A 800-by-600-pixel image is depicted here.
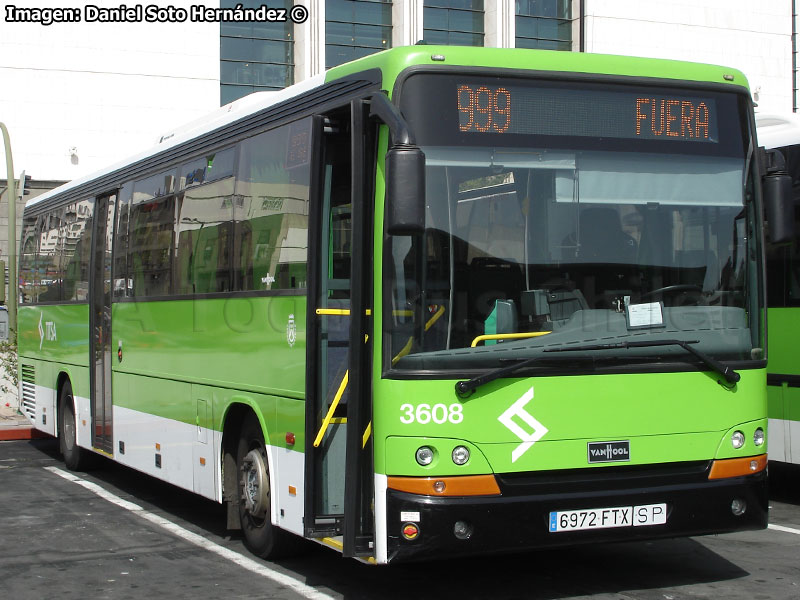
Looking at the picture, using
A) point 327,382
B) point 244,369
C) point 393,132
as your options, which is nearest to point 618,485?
point 327,382

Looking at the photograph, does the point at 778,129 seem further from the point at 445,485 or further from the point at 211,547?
the point at 211,547

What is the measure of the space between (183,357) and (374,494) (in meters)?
3.53

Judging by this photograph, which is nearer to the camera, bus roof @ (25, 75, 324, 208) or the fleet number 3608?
the fleet number 3608

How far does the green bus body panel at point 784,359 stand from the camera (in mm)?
10062

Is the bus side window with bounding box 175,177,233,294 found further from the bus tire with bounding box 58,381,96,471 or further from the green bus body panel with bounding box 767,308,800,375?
the green bus body panel with bounding box 767,308,800,375

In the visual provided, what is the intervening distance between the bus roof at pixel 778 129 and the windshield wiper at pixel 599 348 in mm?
4274

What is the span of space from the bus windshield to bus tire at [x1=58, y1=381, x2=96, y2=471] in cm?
782

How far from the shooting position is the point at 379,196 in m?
6.51

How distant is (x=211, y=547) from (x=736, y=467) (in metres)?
3.95

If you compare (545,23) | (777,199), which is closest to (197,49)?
(545,23)

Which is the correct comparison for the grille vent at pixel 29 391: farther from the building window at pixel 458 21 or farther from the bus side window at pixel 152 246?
the building window at pixel 458 21

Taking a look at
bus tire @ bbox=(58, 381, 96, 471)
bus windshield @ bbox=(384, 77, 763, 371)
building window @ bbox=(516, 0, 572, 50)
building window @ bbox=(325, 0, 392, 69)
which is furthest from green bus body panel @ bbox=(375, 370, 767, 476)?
building window @ bbox=(516, 0, 572, 50)

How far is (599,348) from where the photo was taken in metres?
6.54

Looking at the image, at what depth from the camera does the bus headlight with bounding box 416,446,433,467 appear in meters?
6.27
